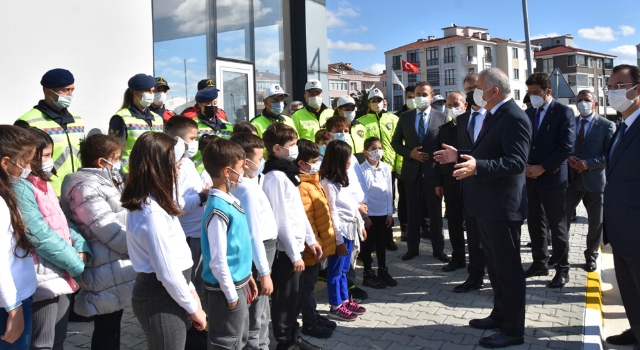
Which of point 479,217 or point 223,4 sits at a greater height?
point 223,4

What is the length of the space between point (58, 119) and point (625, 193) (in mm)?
4843

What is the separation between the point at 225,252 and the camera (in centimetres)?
311

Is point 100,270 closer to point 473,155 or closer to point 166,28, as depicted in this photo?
point 473,155

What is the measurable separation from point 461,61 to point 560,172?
76.5 meters

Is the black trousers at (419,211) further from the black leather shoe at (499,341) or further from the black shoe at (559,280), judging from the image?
the black leather shoe at (499,341)

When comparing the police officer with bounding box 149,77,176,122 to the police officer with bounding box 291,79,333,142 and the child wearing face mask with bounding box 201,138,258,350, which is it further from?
the child wearing face mask with bounding box 201,138,258,350

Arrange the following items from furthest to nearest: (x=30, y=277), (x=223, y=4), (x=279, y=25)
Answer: (x=279, y=25), (x=223, y=4), (x=30, y=277)

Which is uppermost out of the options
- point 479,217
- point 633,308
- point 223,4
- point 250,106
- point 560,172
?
point 223,4

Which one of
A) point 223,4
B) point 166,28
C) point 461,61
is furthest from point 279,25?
point 461,61

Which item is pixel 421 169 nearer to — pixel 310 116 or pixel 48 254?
pixel 310 116

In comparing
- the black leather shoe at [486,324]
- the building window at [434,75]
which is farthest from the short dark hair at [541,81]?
the building window at [434,75]

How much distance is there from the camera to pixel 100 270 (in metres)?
3.51

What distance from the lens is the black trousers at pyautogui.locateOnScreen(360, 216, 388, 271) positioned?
20.0 feet

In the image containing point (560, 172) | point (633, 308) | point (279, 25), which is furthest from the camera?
point (279, 25)
